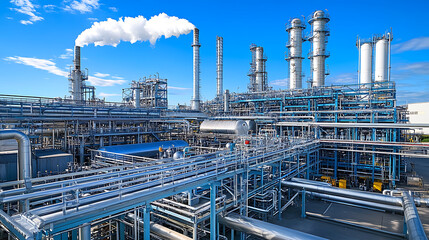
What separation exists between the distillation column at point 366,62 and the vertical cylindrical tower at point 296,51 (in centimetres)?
665

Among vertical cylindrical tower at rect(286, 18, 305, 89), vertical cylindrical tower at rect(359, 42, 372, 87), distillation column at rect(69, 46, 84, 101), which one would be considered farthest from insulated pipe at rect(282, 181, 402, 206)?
distillation column at rect(69, 46, 84, 101)

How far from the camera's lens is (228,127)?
20562mm

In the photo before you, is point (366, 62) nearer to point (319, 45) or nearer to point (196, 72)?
point (319, 45)

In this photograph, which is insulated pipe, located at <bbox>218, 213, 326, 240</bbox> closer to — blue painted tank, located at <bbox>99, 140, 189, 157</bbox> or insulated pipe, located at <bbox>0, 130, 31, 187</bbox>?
insulated pipe, located at <bbox>0, 130, 31, 187</bbox>

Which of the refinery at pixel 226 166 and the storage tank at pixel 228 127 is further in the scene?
the storage tank at pixel 228 127

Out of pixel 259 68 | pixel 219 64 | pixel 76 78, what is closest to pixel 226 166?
pixel 76 78

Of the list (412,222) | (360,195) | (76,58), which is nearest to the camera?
(412,222)

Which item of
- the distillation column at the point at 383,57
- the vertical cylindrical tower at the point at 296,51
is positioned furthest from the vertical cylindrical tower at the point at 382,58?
the vertical cylindrical tower at the point at 296,51

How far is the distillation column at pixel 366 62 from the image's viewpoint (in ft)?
79.3

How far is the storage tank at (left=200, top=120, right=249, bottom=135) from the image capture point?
2027 centimetres

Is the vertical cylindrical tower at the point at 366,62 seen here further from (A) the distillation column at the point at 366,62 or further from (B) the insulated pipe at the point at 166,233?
(B) the insulated pipe at the point at 166,233

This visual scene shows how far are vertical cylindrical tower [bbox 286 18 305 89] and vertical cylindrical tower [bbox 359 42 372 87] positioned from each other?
665cm

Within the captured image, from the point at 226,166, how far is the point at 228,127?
36.7ft

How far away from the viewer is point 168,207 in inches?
327
